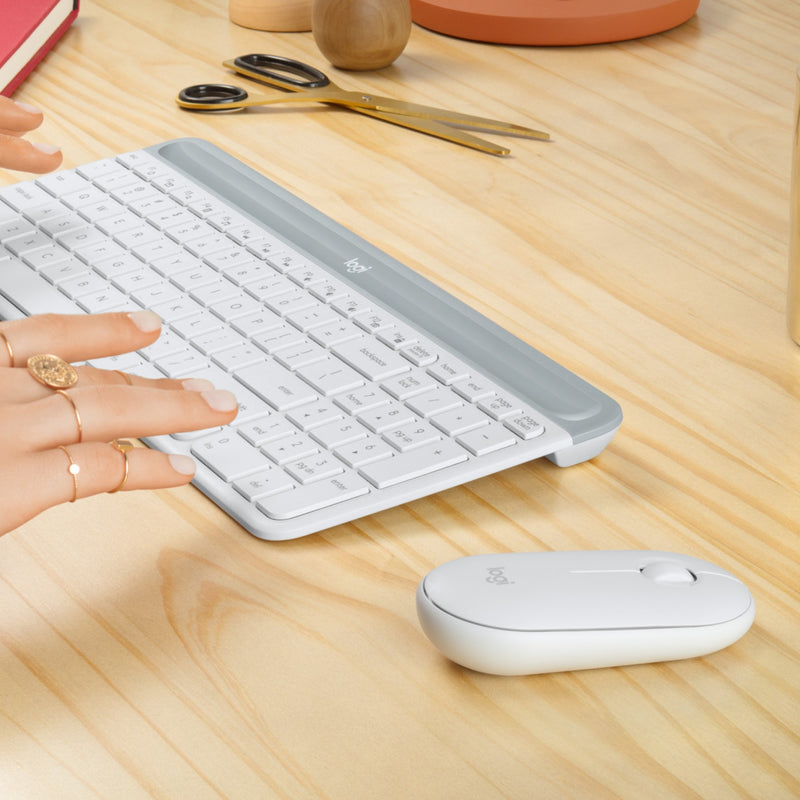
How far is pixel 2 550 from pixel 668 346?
1.27ft

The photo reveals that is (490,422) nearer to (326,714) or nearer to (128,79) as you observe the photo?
(326,714)

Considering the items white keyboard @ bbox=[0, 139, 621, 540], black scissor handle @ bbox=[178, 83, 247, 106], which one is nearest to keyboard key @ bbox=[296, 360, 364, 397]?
white keyboard @ bbox=[0, 139, 621, 540]

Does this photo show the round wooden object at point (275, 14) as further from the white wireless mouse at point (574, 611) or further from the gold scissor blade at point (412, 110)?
the white wireless mouse at point (574, 611)

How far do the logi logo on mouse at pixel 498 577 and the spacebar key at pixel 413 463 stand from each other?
92 millimetres

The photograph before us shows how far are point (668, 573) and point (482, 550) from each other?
94mm

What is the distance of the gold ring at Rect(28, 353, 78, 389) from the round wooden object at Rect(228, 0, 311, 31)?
68cm

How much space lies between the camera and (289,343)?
1.99ft

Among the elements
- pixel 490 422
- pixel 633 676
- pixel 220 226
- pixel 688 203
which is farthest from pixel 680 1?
pixel 633 676

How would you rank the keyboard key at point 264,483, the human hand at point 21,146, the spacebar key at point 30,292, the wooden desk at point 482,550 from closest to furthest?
the wooden desk at point 482,550
the keyboard key at point 264,483
the spacebar key at point 30,292
the human hand at point 21,146

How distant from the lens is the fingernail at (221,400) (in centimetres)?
51

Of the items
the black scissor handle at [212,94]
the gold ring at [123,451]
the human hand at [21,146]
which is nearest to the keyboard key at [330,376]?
the gold ring at [123,451]

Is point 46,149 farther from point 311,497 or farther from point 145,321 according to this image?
point 311,497

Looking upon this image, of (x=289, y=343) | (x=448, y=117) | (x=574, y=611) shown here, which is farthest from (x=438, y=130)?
(x=574, y=611)

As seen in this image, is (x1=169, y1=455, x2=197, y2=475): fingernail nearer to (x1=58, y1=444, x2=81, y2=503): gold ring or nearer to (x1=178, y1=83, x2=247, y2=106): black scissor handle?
(x1=58, y1=444, x2=81, y2=503): gold ring
